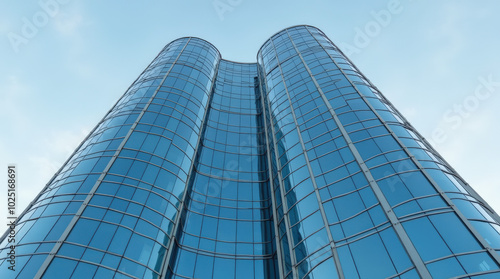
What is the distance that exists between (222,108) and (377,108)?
21.2 m

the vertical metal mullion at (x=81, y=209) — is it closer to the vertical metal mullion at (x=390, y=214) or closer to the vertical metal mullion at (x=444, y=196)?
the vertical metal mullion at (x=390, y=214)

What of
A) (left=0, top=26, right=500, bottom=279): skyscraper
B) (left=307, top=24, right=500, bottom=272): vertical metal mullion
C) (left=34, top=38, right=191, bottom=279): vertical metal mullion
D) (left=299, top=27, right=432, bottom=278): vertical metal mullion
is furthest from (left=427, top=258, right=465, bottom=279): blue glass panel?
(left=34, top=38, right=191, bottom=279): vertical metal mullion

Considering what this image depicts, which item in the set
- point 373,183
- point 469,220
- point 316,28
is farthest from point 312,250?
point 316,28

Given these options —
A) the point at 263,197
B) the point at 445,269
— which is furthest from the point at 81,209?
the point at 445,269

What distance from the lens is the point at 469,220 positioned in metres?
19.9

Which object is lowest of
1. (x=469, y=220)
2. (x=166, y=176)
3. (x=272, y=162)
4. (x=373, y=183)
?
(x=469, y=220)

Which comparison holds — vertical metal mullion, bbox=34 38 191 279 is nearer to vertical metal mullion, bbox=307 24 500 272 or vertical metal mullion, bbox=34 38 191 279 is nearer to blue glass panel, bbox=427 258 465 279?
blue glass panel, bbox=427 258 465 279

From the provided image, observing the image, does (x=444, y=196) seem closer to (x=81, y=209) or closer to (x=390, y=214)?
(x=390, y=214)

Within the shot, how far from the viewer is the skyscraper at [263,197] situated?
20281 mm

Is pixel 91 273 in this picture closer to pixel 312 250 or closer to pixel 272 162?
pixel 312 250

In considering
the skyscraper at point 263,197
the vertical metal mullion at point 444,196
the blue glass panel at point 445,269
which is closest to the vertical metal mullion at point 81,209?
the skyscraper at point 263,197

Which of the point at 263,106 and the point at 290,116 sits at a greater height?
the point at 263,106

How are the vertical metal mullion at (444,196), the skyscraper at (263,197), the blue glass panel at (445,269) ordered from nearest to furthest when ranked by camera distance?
the blue glass panel at (445,269)
the vertical metal mullion at (444,196)
the skyscraper at (263,197)

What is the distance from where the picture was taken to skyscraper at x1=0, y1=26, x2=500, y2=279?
66.5 ft
